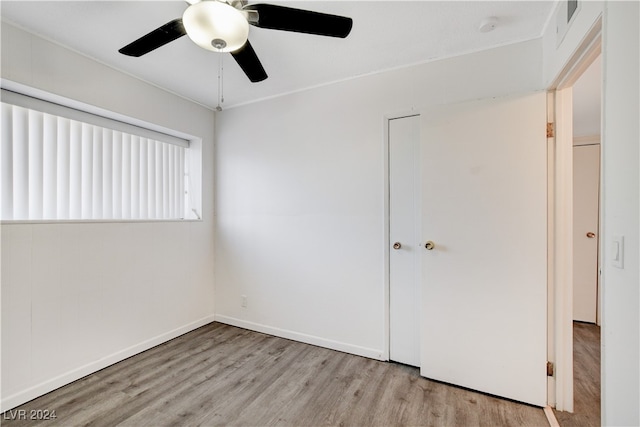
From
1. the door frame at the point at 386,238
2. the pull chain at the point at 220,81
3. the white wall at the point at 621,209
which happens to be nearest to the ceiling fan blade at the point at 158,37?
the pull chain at the point at 220,81

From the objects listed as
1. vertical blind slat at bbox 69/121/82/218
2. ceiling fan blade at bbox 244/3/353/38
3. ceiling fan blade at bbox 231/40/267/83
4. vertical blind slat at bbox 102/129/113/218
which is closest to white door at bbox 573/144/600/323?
ceiling fan blade at bbox 244/3/353/38

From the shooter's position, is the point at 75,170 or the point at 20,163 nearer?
the point at 20,163

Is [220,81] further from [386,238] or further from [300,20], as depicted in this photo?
[386,238]

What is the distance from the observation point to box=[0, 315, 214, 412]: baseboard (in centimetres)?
177

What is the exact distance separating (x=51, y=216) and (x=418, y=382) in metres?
2.98

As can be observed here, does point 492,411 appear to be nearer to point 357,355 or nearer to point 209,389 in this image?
point 357,355

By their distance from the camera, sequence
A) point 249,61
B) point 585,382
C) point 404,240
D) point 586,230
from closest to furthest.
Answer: point 249,61, point 585,382, point 404,240, point 586,230

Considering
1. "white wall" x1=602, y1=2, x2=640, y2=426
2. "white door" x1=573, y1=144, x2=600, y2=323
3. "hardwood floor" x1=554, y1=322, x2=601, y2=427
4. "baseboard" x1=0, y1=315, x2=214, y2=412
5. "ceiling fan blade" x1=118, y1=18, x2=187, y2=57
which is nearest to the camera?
"white wall" x1=602, y1=2, x2=640, y2=426

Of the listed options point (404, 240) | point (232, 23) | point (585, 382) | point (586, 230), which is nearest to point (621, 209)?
point (404, 240)

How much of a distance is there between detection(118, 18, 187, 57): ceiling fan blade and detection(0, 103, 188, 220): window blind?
1102 mm

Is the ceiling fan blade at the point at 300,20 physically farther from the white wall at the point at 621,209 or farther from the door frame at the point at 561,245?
the door frame at the point at 561,245

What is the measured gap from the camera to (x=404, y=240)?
2281 mm

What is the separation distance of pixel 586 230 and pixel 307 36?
370 cm

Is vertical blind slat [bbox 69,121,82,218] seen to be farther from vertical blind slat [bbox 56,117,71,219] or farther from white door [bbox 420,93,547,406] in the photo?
white door [bbox 420,93,547,406]
